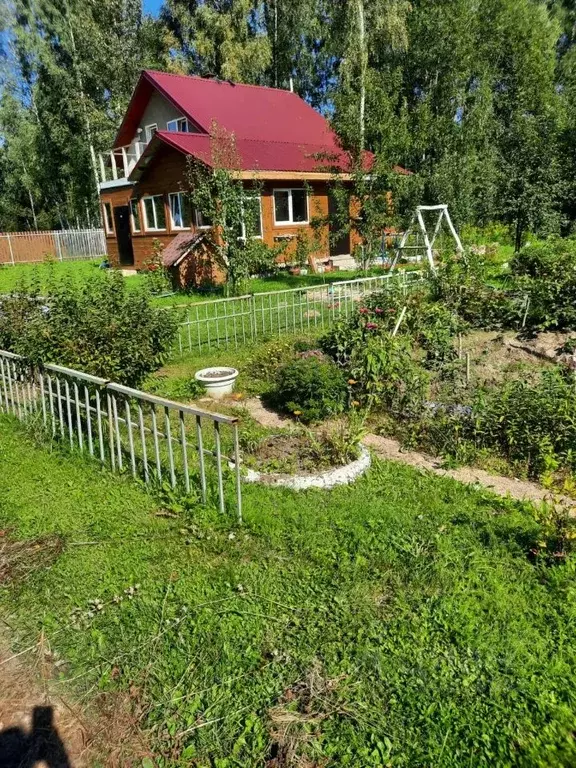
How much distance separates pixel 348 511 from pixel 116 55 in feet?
101

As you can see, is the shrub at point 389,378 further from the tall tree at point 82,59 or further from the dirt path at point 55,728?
the tall tree at point 82,59

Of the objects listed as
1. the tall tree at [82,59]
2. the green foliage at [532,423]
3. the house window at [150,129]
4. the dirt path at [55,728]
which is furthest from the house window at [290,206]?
the dirt path at [55,728]

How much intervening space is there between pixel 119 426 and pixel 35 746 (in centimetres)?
278

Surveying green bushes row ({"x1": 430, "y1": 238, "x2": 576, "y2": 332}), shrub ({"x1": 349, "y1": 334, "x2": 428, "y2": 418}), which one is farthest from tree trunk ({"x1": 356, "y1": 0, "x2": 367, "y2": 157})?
shrub ({"x1": 349, "y1": 334, "x2": 428, "y2": 418})

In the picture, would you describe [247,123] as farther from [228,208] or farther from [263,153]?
[228,208]

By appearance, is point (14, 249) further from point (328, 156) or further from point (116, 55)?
point (328, 156)

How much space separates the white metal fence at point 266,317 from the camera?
850 centimetres

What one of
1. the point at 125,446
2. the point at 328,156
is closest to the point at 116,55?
the point at 328,156

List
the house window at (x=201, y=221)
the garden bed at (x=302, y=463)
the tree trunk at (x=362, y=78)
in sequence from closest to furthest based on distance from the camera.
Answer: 1. the garden bed at (x=302, y=463)
2. the tree trunk at (x=362, y=78)
3. the house window at (x=201, y=221)

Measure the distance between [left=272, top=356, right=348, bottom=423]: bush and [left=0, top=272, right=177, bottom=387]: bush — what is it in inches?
48.7

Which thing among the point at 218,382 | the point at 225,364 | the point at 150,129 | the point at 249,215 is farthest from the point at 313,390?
the point at 150,129

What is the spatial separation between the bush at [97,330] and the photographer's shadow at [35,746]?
2829 mm

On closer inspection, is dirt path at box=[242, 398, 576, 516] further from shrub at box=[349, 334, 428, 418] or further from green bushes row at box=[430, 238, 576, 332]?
green bushes row at box=[430, 238, 576, 332]

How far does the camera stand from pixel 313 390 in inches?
216
